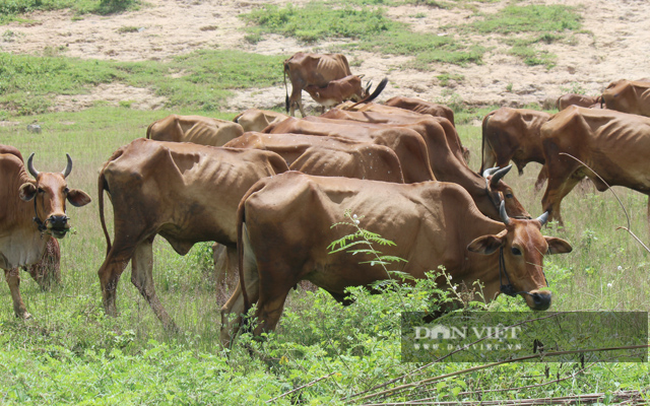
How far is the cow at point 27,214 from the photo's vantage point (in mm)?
7500

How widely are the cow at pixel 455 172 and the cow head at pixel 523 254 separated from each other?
230 cm

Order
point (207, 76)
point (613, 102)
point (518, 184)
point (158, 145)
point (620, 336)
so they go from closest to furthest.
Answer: point (620, 336)
point (158, 145)
point (518, 184)
point (613, 102)
point (207, 76)

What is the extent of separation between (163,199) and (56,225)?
3.89 feet

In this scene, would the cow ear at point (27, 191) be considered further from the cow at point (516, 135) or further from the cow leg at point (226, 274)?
the cow at point (516, 135)

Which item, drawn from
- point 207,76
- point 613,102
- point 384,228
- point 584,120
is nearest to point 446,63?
point 207,76

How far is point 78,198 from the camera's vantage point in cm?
795

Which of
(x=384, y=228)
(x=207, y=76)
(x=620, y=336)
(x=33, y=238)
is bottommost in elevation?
(x=207, y=76)

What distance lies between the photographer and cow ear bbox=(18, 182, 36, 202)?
748 cm

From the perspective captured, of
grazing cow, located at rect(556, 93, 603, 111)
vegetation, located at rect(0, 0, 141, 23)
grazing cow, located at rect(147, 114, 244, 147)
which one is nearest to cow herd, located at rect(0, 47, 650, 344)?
grazing cow, located at rect(147, 114, 244, 147)

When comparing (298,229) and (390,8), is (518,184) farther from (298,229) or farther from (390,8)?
(390,8)

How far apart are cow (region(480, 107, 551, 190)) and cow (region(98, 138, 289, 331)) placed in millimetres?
6358

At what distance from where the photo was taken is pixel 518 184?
44.7ft

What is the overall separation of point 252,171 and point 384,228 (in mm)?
2026

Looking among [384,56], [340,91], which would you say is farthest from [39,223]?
[384,56]
